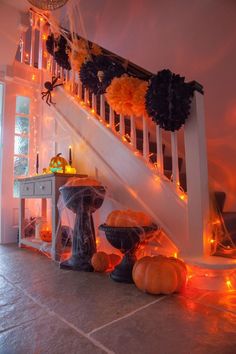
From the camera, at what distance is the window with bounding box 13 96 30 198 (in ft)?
11.1

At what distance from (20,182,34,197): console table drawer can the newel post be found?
1.68 m

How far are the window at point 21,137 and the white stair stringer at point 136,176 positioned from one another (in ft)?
3.04

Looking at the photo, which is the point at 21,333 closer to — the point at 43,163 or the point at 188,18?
the point at 188,18

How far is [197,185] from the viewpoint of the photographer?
162cm

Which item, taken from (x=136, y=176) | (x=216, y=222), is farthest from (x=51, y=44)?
(x=216, y=222)

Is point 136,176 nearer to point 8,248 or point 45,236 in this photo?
point 45,236

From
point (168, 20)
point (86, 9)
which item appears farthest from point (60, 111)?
point (168, 20)

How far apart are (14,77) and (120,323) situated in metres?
3.27

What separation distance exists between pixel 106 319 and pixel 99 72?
2.04 m

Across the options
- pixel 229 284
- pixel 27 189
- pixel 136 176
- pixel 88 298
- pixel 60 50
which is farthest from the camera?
pixel 60 50

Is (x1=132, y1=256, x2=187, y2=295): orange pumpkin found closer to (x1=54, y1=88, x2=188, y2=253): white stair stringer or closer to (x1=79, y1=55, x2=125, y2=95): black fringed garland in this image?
(x1=54, y1=88, x2=188, y2=253): white stair stringer

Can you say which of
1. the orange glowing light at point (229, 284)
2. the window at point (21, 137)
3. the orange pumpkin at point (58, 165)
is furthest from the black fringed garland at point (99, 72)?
the orange glowing light at point (229, 284)

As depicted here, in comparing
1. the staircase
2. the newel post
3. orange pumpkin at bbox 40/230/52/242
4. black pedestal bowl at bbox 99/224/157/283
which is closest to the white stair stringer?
the staircase

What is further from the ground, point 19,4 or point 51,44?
point 19,4
